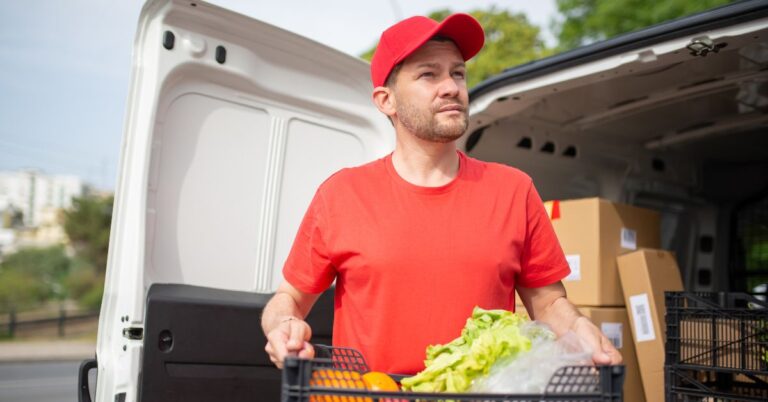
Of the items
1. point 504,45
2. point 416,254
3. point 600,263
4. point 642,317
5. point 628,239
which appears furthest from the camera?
point 504,45

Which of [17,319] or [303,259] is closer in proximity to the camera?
[303,259]

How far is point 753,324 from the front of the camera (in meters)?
2.69

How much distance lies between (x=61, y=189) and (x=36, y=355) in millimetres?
25296

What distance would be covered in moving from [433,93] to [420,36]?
164 mm

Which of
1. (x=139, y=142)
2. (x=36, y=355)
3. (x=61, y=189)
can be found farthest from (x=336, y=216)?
(x=61, y=189)

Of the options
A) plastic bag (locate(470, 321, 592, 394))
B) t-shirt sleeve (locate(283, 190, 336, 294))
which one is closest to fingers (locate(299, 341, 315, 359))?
plastic bag (locate(470, 321, 592, 394))

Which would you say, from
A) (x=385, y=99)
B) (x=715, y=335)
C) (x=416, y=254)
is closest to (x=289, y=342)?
(x=416, y=254)

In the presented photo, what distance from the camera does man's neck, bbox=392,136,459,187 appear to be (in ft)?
6.97

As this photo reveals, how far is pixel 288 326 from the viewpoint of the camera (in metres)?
1.72

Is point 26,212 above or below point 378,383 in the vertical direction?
above

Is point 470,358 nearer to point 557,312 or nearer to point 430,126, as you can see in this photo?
point 557,312

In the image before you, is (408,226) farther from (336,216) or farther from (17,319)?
(17,319)

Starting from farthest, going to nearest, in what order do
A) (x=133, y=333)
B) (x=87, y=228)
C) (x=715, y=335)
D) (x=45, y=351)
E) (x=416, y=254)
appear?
(x=87, y=228) < (x=45, y=351) < (x=715, y=335) < (x=133, y=333) < (x=416, y=254)

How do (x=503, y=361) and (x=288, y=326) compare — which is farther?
(x=288, y=326)
